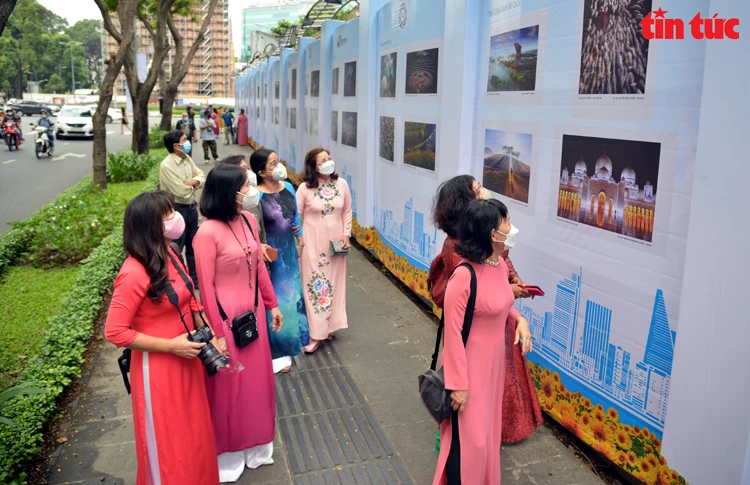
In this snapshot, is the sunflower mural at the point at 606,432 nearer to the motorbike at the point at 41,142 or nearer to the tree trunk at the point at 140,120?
the tree trunk at the point at 140,120

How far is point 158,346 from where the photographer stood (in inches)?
107

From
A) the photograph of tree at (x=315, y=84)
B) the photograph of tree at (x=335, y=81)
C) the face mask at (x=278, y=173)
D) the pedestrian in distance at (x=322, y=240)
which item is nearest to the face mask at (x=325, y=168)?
the pedestrian in distance at (x=322, y=240)

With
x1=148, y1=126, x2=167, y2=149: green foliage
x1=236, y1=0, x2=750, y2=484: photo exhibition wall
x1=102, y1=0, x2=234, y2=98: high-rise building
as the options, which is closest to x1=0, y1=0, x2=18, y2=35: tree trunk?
x1=236, y1=0, x2=750, y2=484: photo exhibition wall

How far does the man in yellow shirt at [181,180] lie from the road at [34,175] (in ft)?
11.7

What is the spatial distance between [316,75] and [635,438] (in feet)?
33.1

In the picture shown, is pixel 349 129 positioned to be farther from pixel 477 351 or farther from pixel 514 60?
pixel 477 351

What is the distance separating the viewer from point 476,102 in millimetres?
5316

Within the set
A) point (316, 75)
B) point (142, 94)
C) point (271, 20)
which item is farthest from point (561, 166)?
point (271, 20)

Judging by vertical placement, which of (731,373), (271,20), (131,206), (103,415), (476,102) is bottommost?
(103,415)

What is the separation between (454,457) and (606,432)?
44.4 inches

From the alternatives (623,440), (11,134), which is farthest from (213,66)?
(623,440)

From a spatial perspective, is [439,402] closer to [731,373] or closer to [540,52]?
[731,373]

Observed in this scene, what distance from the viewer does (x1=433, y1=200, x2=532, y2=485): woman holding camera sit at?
2766 mm

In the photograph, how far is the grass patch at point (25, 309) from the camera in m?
4.97
